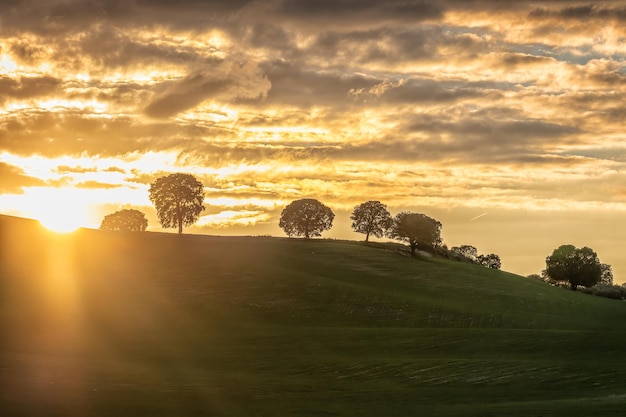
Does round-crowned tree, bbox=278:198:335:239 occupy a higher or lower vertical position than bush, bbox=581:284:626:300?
higher

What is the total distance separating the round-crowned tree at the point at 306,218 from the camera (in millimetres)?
162000

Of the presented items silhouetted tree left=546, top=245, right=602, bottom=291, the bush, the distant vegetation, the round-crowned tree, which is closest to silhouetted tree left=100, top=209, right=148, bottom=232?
the distant vegetation

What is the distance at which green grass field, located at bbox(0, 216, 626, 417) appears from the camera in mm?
39594

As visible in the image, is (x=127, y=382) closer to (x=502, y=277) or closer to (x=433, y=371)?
(x=433, y=371)

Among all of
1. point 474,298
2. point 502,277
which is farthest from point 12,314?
point 502,277

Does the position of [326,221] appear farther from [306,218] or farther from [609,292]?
[609,292]

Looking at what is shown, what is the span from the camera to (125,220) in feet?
555

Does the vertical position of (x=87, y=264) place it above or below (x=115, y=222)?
below

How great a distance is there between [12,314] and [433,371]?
4389 cm

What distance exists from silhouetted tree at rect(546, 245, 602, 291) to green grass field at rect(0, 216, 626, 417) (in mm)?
45348

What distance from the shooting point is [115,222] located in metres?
169

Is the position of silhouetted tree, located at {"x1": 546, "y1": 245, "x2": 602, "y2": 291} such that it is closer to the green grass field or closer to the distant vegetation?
the distant vegetation

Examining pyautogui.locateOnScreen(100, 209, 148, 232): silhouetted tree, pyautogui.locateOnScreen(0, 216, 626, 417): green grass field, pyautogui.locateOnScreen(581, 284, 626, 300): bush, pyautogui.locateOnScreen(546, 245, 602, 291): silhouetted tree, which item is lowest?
pyautogui.locateOnScreen(0, 216, 626, 417): green grass field

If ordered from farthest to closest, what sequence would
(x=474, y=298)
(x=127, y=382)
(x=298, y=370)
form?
(x=474, y=298)
(x=298, y=370)
(x=127, y=382)
